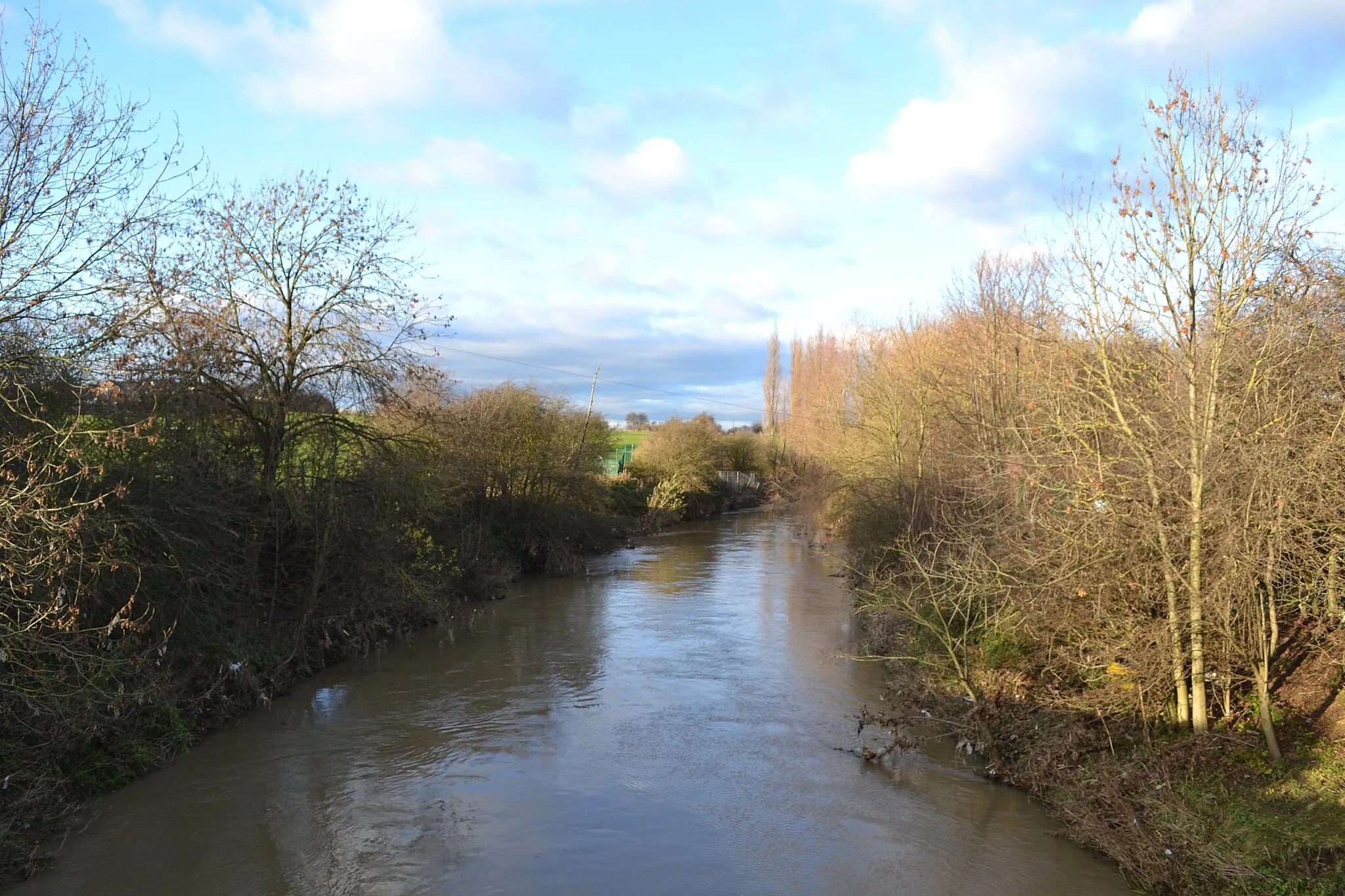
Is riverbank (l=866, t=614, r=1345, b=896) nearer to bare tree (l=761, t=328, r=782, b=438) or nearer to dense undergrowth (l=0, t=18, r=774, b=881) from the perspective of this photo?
dense undergrowth (l=0, t=18, r=774, b=881)

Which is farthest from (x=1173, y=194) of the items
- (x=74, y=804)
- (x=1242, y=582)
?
(x=74, y=804)

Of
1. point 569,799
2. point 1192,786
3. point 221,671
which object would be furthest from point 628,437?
point 1192,786

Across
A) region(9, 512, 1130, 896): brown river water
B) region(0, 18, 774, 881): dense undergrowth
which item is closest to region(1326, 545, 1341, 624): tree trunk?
region(9, 512, 1130, 896): brown river water

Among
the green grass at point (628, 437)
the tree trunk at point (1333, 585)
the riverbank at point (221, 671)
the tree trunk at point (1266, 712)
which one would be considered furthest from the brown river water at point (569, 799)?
the green grass at point (628, 437)

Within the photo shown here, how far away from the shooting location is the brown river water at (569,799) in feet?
23.6

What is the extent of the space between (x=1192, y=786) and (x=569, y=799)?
5.87m

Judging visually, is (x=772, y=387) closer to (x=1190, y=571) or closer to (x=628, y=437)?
(x=628, y=437)

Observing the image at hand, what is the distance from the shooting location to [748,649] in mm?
15219

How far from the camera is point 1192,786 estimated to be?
24.5 feet

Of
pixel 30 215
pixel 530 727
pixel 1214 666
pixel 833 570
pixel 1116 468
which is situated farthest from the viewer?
pixel 833 570

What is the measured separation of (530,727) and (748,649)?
209 inches

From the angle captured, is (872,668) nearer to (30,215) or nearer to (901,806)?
(901,806)

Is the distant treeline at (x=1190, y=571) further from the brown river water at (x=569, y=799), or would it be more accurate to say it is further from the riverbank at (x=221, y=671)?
the riverbank at (x=221, y=671)

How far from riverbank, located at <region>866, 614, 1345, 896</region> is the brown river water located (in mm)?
353
